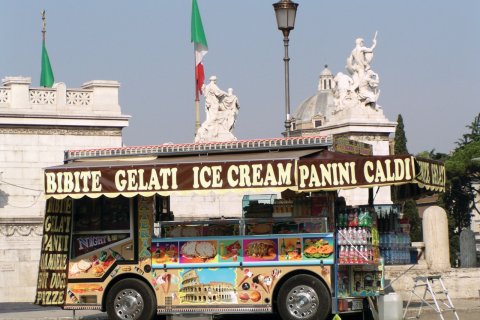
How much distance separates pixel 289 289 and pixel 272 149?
2.12 meters

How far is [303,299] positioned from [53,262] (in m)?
4.06

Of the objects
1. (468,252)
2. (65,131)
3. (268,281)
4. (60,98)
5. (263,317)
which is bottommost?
(263,317)

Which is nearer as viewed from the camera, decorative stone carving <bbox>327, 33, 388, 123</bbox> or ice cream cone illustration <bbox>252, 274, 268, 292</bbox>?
ice cream cone illustration <bbox>252, 274, 268, 292</bbox>

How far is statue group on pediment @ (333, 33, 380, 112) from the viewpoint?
36031 mm

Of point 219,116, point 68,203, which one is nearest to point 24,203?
point 219,116

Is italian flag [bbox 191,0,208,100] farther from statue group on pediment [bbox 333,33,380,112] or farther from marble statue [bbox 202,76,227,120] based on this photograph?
statue group on pediment [bbox 333,33,380,112]

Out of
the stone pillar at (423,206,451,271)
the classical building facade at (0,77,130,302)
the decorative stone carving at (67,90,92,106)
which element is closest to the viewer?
the stone pillar at (423,206,451,271)

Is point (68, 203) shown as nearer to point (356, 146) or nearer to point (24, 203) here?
point (356, 146)

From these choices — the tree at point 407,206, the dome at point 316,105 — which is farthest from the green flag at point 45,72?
the dome at point 316,105

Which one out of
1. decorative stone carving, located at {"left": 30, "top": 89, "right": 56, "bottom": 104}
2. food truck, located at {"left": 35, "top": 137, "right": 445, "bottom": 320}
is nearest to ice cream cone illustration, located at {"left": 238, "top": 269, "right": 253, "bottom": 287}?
food truck, located at {"left": 35, "top": 137, "right": 445, "bottom": 320}

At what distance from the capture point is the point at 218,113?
127ft

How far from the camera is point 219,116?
127 feet

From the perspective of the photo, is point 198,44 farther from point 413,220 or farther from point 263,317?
point 263,317

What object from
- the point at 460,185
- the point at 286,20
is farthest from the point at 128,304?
the point at 460,185
